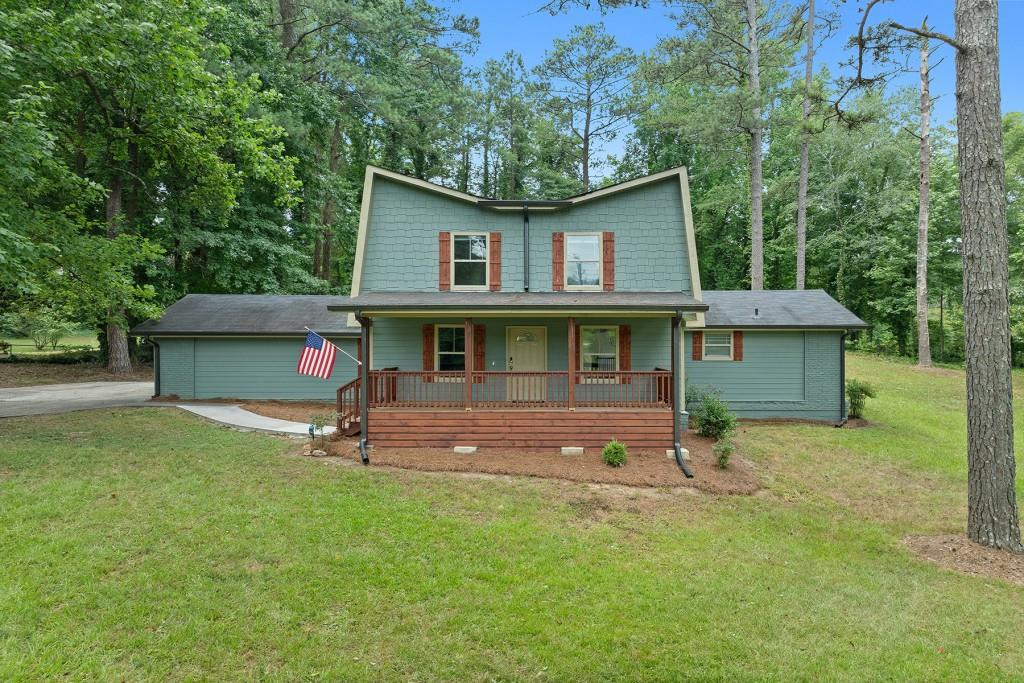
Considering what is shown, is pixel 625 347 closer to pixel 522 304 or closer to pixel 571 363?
pixel 571 363

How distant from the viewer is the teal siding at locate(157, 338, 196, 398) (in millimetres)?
14203

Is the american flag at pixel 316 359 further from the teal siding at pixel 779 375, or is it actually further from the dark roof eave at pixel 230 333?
the teal siding at pixel 779 375

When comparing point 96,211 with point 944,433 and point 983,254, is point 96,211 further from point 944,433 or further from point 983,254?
point 944,433

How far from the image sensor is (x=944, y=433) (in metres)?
11.8

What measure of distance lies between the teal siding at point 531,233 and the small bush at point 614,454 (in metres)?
4.17

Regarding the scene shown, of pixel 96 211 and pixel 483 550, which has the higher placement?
pixel 96 211

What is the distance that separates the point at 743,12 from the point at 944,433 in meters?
18.1

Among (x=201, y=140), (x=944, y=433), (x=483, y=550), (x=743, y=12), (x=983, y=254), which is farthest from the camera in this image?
(x=743, y=12)

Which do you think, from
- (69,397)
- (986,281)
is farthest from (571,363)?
(69,397)

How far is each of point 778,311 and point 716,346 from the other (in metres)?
2.12

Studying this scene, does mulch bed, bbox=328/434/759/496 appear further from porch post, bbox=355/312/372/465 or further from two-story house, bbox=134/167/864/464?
two-story house, bbox=134/167/864/464

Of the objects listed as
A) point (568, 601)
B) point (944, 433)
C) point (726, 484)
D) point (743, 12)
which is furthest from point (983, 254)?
point (743, 12)

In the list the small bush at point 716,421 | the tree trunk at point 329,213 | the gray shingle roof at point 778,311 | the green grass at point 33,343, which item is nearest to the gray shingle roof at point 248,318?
the tree trunk at point 329,213

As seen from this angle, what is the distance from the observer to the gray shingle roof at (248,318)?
13852 millimetres
